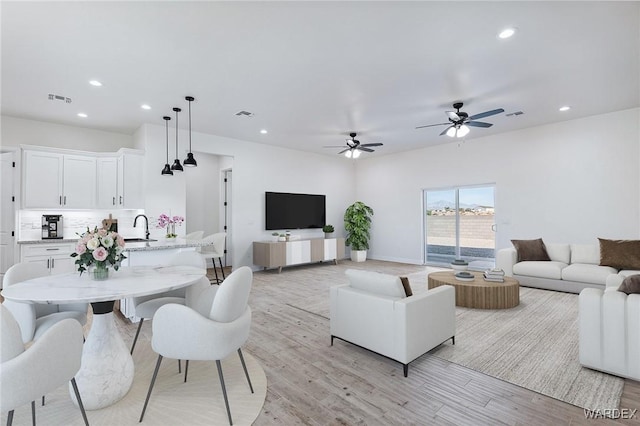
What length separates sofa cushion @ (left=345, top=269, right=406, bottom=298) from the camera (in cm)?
261

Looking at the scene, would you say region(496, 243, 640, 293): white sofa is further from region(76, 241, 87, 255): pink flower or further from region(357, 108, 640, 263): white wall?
region(76, 241, 87, 255): pink flower

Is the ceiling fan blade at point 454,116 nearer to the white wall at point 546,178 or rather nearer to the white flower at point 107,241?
the white wall at point 546,178

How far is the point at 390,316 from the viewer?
251cm

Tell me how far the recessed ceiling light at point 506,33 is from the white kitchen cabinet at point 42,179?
6.69 metres

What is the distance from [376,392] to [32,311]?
252cm

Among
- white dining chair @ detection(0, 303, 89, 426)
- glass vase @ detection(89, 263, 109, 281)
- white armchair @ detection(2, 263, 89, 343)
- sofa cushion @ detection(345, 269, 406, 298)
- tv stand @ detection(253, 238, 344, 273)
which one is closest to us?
white dining chair @ detection(0, 303, 89, 426)

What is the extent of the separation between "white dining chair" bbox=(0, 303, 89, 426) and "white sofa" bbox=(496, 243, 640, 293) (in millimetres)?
6137

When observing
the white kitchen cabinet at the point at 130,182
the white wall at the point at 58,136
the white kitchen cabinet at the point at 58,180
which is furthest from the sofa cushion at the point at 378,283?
the white wall at the point at 58,136

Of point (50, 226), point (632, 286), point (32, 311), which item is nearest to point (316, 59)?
point (32, 311)

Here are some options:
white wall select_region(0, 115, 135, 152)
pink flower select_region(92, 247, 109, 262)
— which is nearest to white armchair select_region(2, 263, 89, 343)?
pink flower select_region(92, 247, 109, 262)

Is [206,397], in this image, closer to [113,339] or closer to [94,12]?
[113,339]

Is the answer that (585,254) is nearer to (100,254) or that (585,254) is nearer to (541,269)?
(541,269)

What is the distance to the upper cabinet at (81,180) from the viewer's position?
512 centimetres

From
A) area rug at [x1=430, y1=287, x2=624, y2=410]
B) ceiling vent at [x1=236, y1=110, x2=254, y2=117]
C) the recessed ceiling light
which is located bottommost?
area rug at [x1=430, y1=287, x2=624, y2=410]
